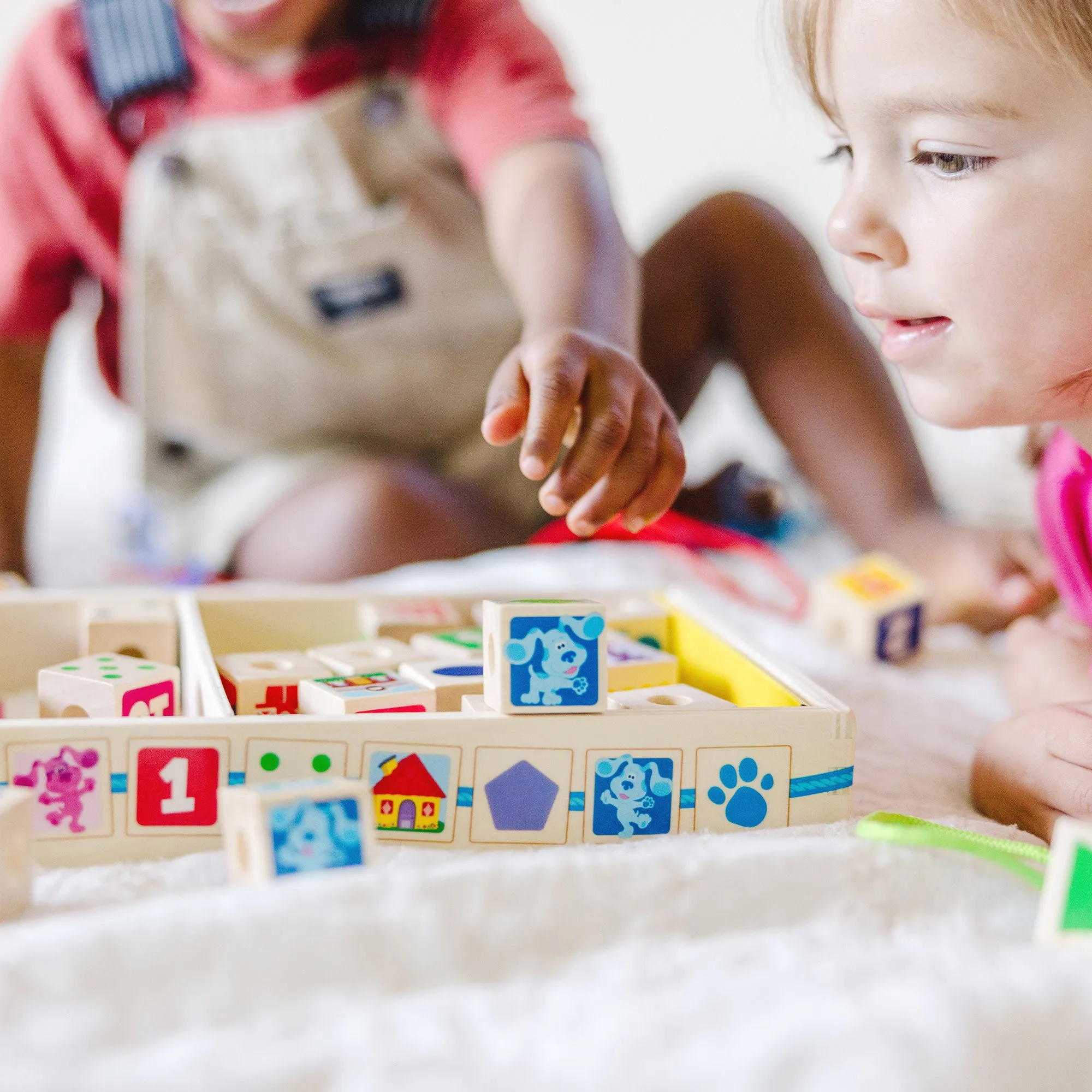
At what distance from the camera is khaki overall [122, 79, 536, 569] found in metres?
1.05

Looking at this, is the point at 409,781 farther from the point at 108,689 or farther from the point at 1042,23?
the point at 1042,23

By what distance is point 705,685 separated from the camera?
0.63 metres

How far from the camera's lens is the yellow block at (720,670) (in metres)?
0.57

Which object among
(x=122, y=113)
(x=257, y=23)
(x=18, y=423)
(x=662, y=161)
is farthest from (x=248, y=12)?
(x=662, y=161)

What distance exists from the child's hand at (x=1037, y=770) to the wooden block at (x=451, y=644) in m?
0.25

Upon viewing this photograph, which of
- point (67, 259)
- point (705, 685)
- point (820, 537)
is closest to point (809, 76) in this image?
point (705, 685)

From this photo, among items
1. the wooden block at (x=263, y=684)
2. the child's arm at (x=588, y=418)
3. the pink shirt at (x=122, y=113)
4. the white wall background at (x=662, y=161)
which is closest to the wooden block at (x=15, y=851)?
the wooden block at (x=263, y=684)

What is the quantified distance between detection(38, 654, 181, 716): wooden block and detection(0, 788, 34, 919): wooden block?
0.25 feet

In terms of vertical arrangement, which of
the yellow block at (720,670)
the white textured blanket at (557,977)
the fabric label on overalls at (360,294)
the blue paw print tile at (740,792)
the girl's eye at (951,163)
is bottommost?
the white textured blanket at (557,977)

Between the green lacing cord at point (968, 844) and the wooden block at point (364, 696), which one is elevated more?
the wooden block at point (364, 696)

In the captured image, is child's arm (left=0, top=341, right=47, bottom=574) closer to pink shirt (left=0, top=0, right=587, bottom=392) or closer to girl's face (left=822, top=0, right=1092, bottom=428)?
pink shirt (left=0, top=0, right=587, bottom=392)

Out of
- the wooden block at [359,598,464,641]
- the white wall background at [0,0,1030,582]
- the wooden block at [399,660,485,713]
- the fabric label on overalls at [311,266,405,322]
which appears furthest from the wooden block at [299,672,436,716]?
the white wall background at [0,0,1030,582]

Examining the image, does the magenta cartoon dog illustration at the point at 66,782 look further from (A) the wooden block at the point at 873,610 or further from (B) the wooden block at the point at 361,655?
(A) the wooden block at the point at 873,610

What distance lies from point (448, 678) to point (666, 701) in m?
0.10
